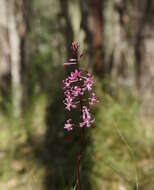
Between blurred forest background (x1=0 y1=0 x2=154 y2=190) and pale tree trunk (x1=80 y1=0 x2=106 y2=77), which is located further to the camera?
pale tree trunk (x1=80 y1=0 x2=106 y2=77)

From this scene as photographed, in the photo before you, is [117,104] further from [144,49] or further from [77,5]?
[77,5]

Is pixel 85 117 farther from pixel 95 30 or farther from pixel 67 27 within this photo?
pixel 67 27

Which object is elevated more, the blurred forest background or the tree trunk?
the tree trunk

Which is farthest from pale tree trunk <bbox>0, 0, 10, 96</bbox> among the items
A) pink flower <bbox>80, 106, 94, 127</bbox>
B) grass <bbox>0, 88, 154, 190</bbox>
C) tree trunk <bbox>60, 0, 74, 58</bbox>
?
pink flower <bbox>80, 106, 94, 127</bbox>

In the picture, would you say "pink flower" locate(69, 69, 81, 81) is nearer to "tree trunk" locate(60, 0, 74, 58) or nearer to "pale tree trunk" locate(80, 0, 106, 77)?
"pale tree trunk" locate(80, 0, 106, 77)

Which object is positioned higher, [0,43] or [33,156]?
[0,43]

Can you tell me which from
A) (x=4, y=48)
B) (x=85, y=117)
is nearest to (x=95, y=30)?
(x=4, y=48)

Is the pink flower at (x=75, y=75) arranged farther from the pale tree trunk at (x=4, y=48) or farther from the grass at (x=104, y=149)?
the pale tree trunk at (x=4, y=48)

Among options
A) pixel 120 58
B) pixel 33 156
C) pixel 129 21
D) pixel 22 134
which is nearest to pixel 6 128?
pixel 22 134
